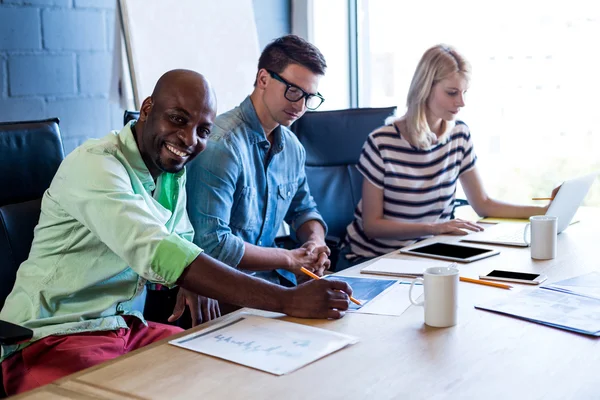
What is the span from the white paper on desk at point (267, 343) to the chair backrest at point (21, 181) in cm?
59

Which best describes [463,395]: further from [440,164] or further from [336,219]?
[336,219]

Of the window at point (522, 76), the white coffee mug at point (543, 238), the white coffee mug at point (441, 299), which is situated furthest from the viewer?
the window at point (522, 76)

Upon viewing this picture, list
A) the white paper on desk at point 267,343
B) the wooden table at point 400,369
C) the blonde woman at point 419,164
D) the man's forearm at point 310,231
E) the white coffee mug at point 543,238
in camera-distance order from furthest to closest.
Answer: the blonde woman at point 419,164 → the man's forearm at point 310,231 → the white coffee mug at point 543,238 → the white paper on desk at point 267,343 → the wooden table at point 400,369

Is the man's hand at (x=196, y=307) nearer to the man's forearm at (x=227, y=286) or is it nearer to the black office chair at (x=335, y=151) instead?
the man's forearm at (x=227, y=286)

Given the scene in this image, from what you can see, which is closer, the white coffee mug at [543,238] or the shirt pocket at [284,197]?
the white coffee mug at [543,238]

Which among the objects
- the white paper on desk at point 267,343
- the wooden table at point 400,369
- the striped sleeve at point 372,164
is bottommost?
the wooden table at point 400,369

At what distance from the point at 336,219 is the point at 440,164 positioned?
1.63 feet

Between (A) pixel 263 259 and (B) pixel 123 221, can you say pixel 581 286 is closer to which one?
(A) pixel 263 259

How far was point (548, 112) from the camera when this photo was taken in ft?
10.5

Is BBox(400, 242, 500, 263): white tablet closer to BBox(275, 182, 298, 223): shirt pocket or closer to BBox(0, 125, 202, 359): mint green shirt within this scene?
BBox(275, 182, 298, 223): shirt pocket

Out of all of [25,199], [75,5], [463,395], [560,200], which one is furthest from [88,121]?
[463,395]

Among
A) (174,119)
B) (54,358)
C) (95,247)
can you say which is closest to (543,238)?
(174,119)

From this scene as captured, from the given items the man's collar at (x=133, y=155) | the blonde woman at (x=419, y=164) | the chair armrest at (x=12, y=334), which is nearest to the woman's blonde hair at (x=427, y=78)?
the blonde woman at (x=419, y=164)

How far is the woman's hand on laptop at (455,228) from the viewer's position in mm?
2262
